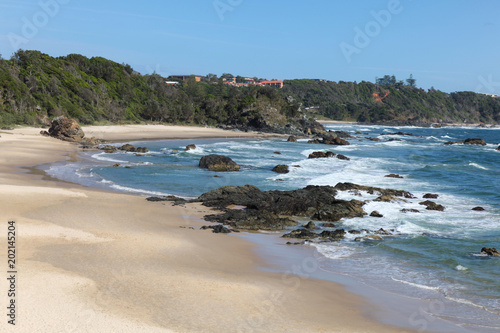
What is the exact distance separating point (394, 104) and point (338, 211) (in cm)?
17890

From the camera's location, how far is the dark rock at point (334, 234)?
13.8 meters

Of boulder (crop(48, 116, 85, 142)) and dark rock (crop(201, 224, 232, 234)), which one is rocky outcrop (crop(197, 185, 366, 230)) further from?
boulder (crop(48, 116, 85, 142))

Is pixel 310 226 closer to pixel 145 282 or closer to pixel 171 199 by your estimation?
pixel 171 199

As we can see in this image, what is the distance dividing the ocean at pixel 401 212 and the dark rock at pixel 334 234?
10.2 inches

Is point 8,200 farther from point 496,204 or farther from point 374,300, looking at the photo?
point 496,204

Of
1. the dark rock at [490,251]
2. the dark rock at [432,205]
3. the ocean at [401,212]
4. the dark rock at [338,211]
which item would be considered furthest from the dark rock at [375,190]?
the dark rock at [490,251]

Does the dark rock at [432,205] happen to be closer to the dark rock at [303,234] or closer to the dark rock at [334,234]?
the dark rock at [334,234]

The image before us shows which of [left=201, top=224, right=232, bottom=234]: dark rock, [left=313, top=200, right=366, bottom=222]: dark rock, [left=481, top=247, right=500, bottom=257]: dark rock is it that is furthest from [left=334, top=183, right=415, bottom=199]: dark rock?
[left=201, top=224, right=232, bottom=234]: dark rock

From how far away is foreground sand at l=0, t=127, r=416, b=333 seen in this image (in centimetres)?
681

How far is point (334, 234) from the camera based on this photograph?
14094mm

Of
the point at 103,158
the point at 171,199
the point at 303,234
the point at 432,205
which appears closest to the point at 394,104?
the point at 103,158

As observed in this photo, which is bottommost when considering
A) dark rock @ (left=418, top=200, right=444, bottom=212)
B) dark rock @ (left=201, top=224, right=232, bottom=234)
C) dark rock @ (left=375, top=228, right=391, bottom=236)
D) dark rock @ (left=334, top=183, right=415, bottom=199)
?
dark rock @ (left=375, top=228, right=391, bottom=236)

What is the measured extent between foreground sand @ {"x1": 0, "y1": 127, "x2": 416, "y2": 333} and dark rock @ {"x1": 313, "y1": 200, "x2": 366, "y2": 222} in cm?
461

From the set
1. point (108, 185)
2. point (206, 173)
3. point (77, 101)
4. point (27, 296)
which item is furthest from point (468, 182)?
point (77, 101)
